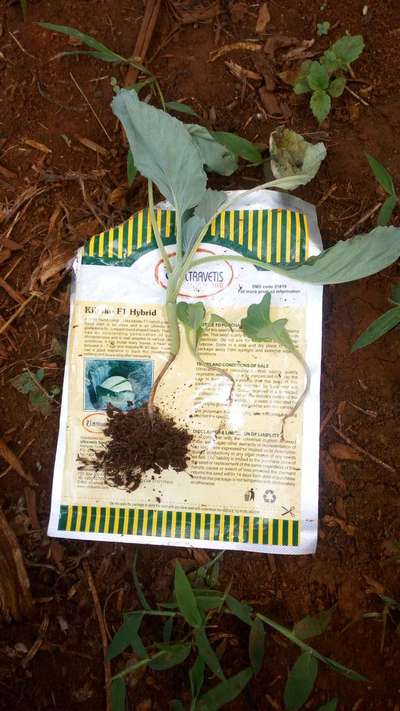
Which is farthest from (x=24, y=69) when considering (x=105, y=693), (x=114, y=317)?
(x=105, y=693)

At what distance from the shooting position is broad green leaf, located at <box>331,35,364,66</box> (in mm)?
1181

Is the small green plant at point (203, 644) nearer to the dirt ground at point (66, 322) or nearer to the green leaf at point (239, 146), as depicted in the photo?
the dirt ground at point (66, 322)

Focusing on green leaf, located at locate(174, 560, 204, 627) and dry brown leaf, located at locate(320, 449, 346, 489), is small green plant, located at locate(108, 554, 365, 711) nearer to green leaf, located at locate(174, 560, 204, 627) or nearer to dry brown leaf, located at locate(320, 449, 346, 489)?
green leaf, located at locate(174, 560, 204, 627)

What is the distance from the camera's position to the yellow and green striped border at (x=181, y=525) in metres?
1.17

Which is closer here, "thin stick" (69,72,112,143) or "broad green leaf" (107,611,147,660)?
"broad green leaf" (107,611,147,660)

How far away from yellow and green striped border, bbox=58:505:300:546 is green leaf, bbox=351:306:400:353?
1.28 feet

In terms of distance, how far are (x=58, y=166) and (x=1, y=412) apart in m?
0.55

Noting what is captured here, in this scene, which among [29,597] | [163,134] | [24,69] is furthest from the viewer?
[24,69]

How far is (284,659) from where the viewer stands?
3.76ft

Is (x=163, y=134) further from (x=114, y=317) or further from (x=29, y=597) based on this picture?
(x=29, y=597)

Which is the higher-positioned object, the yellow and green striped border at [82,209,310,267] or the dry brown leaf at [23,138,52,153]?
the dry brown leaf at [23,138,52,153]

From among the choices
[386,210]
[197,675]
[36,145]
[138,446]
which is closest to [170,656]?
[197,675]

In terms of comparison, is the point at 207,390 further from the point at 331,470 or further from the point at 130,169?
the point at 130,169

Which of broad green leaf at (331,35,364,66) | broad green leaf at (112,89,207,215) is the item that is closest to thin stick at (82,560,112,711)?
broad green leaf at (112,89,207,215)
